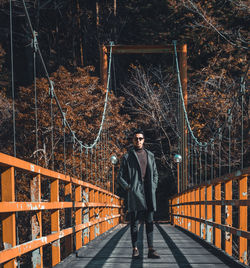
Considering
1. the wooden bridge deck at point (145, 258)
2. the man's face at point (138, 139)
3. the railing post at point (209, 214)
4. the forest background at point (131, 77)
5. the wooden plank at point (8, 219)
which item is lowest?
the wooden bridge deck at point (145, 258)

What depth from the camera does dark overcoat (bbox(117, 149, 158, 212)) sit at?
562 centimetres

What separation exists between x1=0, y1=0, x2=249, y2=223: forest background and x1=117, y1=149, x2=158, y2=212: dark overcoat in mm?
12428

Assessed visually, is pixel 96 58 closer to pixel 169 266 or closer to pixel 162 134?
pixel 162 134

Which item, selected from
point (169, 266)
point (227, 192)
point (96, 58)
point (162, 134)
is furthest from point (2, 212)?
point (96, 58)

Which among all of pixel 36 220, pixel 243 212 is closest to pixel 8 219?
pixel 36 220

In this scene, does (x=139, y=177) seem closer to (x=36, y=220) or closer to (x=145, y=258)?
(x=145, y=258)

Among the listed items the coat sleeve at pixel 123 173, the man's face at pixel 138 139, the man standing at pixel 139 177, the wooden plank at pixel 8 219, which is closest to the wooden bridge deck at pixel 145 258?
the man standing at pixel 139 177

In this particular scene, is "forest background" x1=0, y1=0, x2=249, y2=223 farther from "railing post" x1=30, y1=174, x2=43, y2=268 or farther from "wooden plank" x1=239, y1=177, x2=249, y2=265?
"railing post" x1=30, y1=174, x2=43, y2=268

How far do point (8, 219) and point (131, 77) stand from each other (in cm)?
2367

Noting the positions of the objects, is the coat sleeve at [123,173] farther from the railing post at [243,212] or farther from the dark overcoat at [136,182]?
the railing post at [243,212]

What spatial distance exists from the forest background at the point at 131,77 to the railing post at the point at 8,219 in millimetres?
14571

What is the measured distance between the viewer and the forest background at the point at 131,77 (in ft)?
73.3

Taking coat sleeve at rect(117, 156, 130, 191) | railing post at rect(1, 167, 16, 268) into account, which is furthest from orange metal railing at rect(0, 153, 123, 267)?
coat sleeve at rect(117, 156, 130, 191)

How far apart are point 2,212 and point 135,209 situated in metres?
2.63
